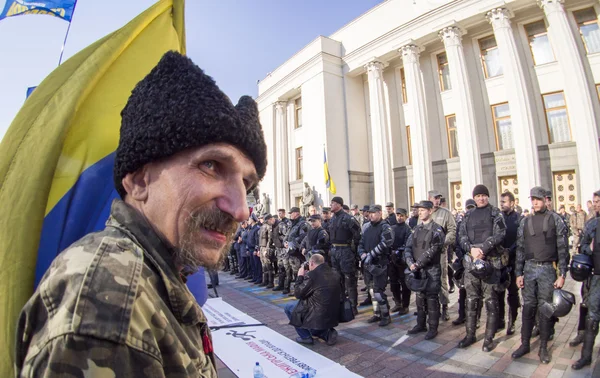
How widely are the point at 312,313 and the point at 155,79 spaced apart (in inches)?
185

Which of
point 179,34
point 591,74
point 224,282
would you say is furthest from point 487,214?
point 591,74

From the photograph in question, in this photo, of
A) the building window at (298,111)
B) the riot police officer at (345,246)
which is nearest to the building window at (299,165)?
the building window at (298,111)

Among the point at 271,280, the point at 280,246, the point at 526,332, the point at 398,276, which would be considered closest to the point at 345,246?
the point at 398,276

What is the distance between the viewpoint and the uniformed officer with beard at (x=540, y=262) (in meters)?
4.32

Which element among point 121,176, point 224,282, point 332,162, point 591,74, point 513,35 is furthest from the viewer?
point 332,162

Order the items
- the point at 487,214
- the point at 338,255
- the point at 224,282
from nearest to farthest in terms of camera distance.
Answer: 1. the point at 487,214
2. the point at 338,255
3. the point at 224,282

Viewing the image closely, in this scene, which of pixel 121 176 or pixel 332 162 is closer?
pixel 121 176

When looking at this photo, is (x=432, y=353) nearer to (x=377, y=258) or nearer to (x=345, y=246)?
(x=377, y=258)

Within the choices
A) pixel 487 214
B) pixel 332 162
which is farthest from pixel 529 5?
pixel 487 214

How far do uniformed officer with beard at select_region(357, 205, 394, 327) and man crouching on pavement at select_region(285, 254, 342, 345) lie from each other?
3.56 feet

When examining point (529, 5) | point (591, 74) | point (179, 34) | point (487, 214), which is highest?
point (529, 5)

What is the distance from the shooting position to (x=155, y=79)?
1.06m

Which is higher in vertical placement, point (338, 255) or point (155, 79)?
point (155, 79)

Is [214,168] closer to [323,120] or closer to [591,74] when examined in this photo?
[591,74]
